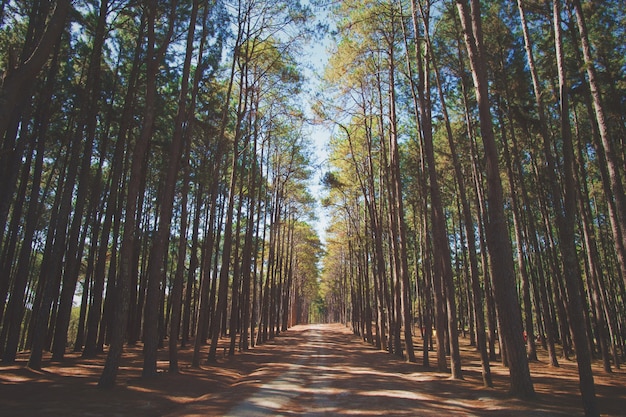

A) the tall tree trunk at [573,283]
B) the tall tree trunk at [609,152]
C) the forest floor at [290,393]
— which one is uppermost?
the tall tree trunk at [609,152]

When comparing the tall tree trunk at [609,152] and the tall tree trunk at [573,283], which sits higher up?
the tall tree trunk at [609,152]

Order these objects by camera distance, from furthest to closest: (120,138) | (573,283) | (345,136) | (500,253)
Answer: (345,136) → (120,138) → (500,253) → (573,283)

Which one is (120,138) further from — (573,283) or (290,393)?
(573,283)

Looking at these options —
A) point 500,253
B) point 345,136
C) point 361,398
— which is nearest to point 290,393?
point 361,398

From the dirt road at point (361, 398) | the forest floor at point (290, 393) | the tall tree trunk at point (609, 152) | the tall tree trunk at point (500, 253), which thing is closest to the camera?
the dirt road at point (361, 398)

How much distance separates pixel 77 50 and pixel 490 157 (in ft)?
49.7

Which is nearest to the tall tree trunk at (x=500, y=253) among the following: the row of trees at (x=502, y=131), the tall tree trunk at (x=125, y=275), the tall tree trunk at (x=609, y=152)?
the row of trees at (x=502, y=131)

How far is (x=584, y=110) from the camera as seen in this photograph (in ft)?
54.9

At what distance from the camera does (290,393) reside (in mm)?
8133

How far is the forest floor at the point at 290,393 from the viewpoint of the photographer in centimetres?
647

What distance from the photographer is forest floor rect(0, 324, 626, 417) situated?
647 cm

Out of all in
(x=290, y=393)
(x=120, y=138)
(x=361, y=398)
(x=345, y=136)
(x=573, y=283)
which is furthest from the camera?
(x=345, y=136)

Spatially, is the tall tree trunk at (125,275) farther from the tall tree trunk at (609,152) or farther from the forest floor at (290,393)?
the tall tree trunk at (609,152)

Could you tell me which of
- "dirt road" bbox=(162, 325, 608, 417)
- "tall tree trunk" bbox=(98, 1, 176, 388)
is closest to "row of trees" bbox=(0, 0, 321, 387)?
"tall tree trunk" bbox=(98, 1, 176, 388)
